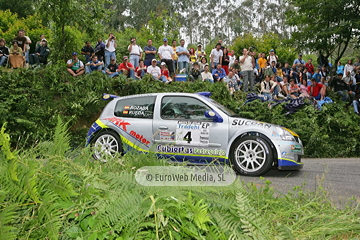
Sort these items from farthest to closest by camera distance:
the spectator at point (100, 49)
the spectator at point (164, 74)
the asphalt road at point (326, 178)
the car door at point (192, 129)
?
the spectator at point (100, 49), the spectator at point (164, 74), the car door at point (192, 129), the asphalt road at point (326, 178)

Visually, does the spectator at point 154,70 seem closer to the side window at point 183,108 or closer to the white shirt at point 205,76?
the white shirt at point 205,76

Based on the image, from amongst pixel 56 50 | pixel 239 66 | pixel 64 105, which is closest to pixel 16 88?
pixel 64 105

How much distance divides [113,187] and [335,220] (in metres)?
1.54

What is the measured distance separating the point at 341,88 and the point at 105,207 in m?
16.9

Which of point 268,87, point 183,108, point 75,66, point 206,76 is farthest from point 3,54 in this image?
point 268,87

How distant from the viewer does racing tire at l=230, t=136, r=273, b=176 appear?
7.75 metres

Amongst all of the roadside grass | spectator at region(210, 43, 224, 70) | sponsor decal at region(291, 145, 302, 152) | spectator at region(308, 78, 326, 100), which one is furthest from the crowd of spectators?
the roadside grass

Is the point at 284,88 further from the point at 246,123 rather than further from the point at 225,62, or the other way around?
the point at 246,123

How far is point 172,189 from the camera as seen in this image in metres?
1.90

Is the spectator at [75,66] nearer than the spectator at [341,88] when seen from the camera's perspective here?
Yes

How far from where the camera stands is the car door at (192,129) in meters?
8.09

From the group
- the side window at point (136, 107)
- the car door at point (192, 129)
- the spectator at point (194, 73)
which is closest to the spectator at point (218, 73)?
the spectator at point (194, 73)

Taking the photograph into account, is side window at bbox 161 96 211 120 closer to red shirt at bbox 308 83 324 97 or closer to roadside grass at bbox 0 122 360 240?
roadside grass at bbox 0 122 360 240

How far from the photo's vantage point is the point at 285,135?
8.09 m
